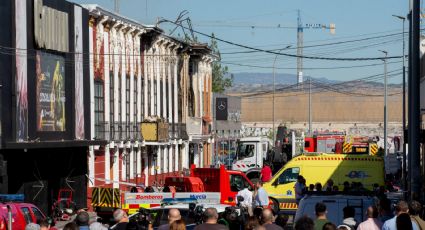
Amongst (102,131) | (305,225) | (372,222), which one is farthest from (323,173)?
(305,225)

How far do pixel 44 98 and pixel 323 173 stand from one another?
11391 mm

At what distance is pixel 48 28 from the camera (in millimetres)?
41875

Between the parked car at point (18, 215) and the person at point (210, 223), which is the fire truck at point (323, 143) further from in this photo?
the person at point (210, 223)

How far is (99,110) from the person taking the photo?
50938 millimetres

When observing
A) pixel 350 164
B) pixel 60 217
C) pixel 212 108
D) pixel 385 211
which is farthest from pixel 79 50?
pixel 212 108

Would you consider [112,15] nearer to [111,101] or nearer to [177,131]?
[111,101]

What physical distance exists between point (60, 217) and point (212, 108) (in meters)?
42.3

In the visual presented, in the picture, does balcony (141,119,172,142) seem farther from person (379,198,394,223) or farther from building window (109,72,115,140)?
person (379,198,394,223)

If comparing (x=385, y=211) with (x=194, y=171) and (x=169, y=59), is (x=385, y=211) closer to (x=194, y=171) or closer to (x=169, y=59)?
(x=194, y=171)

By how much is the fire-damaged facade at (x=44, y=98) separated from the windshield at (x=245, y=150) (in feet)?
66.8

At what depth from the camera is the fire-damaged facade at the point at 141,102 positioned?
50.6 m

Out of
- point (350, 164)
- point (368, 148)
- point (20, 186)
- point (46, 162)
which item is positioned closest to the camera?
point (350, 164)

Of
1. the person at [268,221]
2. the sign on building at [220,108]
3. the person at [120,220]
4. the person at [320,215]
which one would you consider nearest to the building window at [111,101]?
the sign on building at [220,108]

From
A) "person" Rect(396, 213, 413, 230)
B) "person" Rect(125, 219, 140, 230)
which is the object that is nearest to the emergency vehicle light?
"person" Rect(125, 219, 140, 230)
